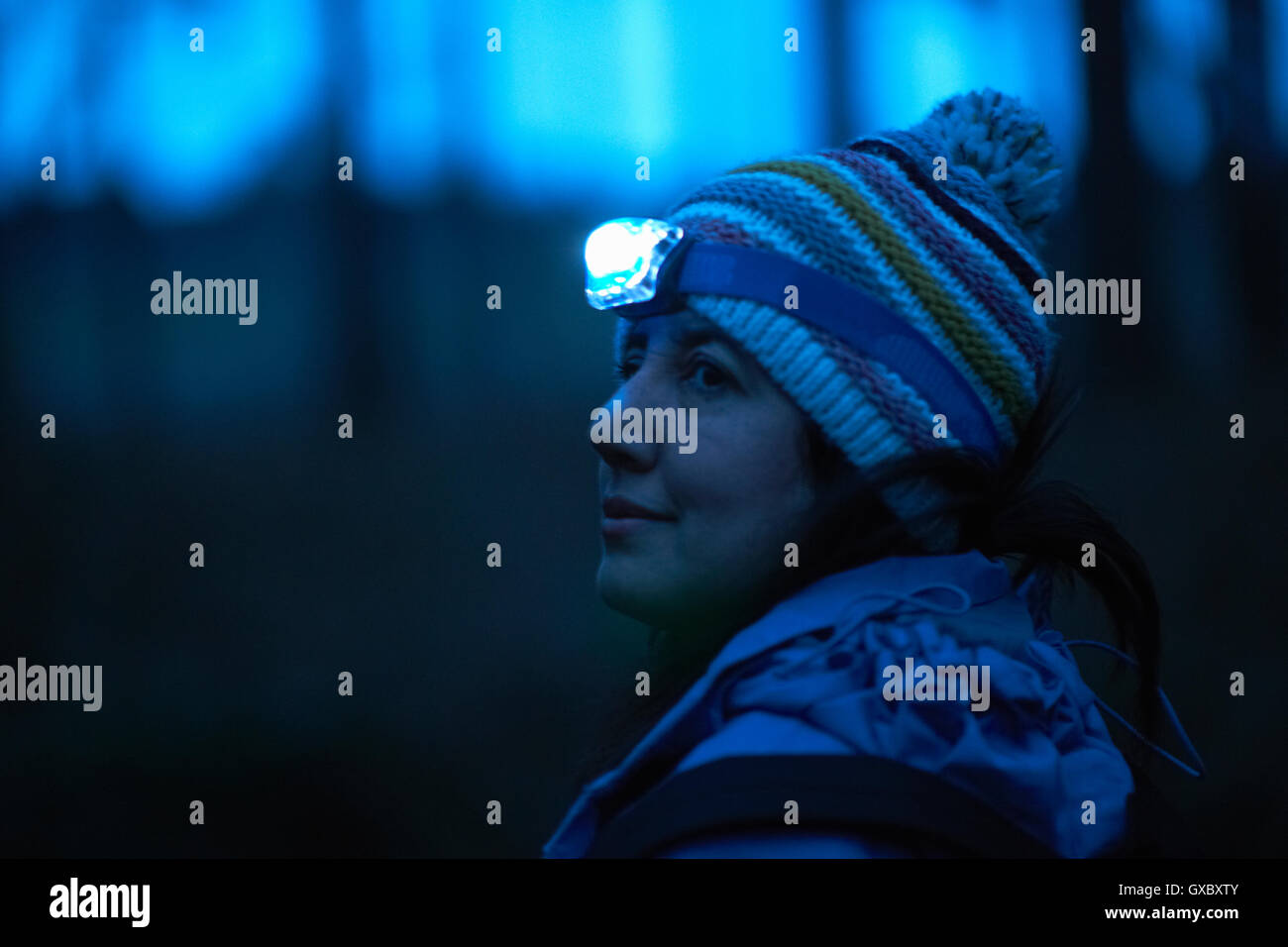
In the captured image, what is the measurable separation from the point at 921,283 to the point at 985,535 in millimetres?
305

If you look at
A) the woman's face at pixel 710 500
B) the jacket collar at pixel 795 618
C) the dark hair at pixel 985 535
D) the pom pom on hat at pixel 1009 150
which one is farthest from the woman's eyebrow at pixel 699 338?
the pom pom on hat at pixel 1009 150

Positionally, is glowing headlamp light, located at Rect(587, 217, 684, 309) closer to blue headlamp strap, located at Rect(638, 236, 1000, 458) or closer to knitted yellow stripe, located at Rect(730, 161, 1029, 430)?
blue headlamp strap, located at Rect(638, 236, 1000, 458)

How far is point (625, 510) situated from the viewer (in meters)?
1.11

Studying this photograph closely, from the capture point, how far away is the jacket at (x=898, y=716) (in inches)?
34.3

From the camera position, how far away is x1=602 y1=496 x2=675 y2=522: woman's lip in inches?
43.0

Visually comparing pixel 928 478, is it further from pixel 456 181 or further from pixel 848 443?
pixel 456 181

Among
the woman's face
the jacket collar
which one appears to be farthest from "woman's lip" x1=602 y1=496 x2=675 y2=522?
the jacket collar

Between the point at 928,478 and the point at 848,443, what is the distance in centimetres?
10

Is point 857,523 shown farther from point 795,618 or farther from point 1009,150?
point 1009,150

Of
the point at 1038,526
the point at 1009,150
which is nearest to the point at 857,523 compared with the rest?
the point at 1038,526

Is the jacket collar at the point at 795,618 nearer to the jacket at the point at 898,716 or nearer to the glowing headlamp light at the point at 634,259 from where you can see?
the jacket at the point at 898,716

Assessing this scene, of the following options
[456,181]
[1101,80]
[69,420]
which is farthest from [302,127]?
[1101,80]

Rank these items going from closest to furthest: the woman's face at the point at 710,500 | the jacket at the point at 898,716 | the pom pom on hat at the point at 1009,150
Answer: the jacket at the point at 898,716 < the woman's face at the point at 710,500 < the pom pom on hat at the point at 1009,150

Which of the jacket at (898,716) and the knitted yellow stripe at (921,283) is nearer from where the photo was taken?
the jacket at (898,716)
